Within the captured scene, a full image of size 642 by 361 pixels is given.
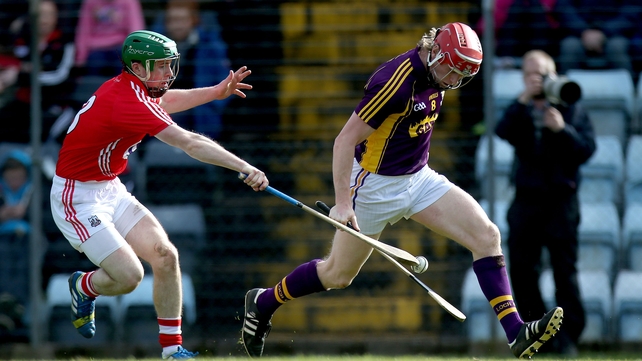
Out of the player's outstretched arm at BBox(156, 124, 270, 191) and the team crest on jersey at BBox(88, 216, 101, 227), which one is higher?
the player's outstretched arm at BBox(156, 124, 270, 191)

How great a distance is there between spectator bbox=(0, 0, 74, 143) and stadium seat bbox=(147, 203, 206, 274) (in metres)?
1.20

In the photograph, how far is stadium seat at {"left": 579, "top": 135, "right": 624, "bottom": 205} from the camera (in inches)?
361

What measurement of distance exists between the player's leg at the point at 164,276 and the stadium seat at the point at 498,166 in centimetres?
364

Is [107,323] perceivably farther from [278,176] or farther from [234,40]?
[234,40]

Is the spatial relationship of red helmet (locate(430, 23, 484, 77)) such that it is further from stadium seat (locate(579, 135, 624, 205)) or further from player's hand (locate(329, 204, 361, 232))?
stadium seat (locate(579, 135, 624, 205))

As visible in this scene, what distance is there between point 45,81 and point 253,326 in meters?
3.64

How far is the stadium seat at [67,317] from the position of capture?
8953 mm

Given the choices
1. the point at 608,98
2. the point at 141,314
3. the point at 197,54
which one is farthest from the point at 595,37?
the point at 141,314

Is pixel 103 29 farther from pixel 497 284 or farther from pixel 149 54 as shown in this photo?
pixel 497 284

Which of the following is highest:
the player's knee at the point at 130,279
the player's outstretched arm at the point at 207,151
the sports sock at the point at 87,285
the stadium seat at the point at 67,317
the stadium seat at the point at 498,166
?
the player's outstretched arm at the point at 207,151

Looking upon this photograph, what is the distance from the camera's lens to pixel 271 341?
9.20 metres

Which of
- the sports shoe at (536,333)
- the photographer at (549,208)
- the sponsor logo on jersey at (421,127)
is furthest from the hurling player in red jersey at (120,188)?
the photographer at (549,208)

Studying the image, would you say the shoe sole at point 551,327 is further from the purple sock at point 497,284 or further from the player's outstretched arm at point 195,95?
the player's outstretched arm at point 195,95

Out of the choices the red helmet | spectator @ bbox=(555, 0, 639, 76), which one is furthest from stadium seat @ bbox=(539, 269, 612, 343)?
→ the red helmet
